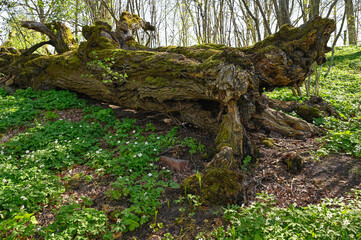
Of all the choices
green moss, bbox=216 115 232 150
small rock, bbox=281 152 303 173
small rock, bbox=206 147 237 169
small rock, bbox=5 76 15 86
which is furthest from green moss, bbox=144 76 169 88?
small rock, bbox=5 76 15 86

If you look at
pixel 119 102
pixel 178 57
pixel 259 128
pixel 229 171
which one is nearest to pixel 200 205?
pixel 229 171

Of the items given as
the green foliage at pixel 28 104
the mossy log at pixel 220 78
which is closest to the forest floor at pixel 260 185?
the mossy log at pixel 220 78

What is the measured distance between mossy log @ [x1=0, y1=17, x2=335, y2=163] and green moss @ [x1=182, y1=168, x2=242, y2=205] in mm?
807

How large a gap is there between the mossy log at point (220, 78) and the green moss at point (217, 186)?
81 cm

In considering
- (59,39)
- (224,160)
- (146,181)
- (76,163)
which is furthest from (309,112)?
(59,39)

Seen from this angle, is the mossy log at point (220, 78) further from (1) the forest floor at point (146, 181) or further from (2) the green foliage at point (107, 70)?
(1) the forest floor at point (146, 181)

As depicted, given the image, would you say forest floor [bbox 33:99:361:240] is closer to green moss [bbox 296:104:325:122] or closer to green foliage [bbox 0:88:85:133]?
green moss [bbox 296:104:325:122]

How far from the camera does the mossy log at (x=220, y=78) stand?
4367 mm

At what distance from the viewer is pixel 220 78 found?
4184mm

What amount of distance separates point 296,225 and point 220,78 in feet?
8.65

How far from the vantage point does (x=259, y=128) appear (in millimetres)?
5383

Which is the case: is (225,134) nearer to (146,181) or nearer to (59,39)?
(146,181)

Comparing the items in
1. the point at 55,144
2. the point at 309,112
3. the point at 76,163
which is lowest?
the point at 76,163

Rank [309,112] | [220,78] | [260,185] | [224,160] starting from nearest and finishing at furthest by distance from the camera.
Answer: [224,160] < [260,185] < [220,78] < [309,112]
